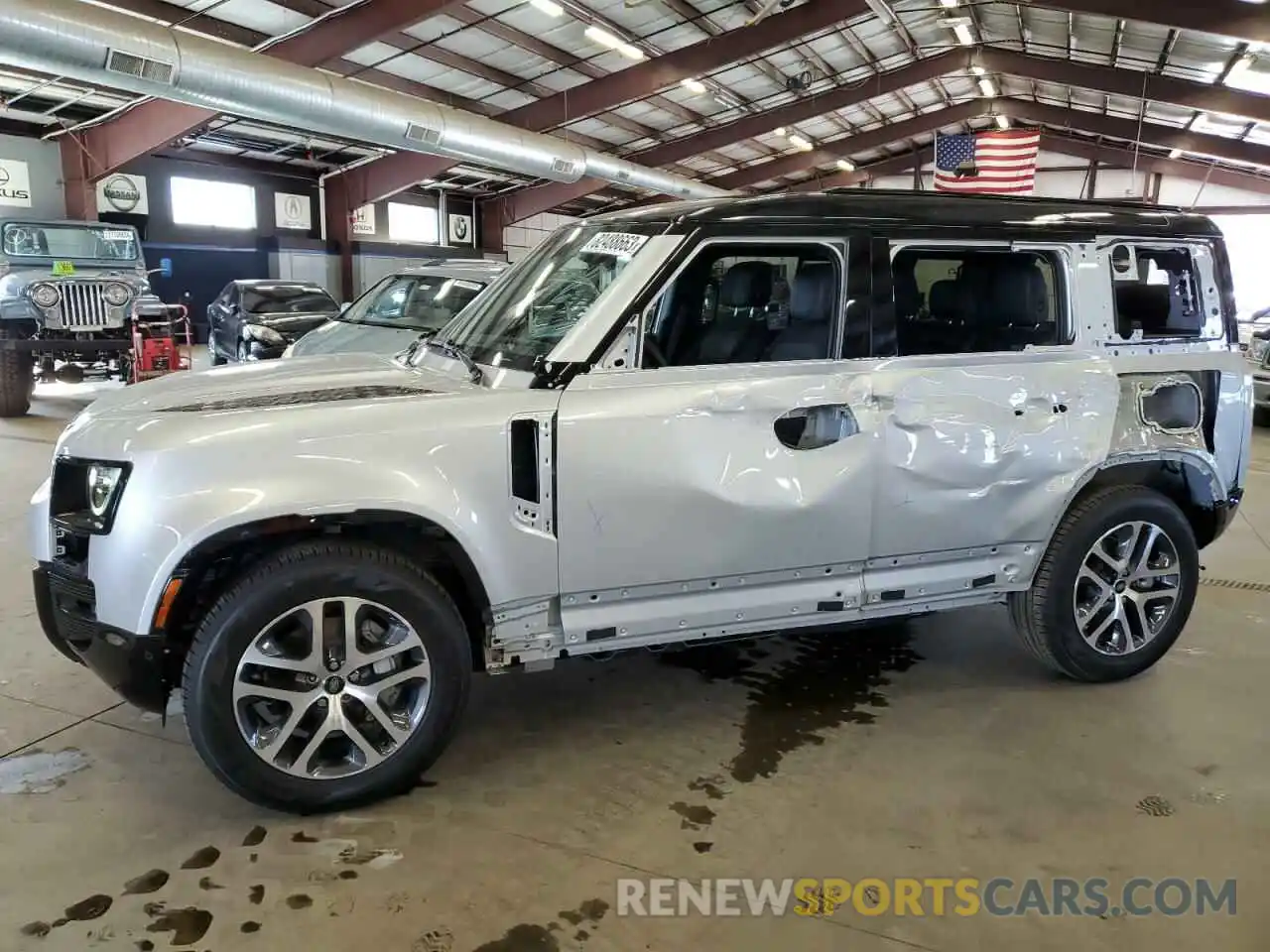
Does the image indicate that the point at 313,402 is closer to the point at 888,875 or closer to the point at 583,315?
the point at 583,315

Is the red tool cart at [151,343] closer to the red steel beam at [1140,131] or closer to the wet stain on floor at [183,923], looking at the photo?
the wet stain on floor at [183,923]

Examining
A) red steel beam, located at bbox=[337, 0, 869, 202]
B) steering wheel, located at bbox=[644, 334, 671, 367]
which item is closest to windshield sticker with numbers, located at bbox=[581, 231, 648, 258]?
steering wheel, located at bbox=[644, 334, 671, 367]

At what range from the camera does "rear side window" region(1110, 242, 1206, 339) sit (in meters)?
3.53

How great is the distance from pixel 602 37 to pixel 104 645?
1402cm

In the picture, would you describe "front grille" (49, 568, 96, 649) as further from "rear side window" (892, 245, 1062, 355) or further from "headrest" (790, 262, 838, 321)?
"rear side window" (892, 245, 1062, 355)

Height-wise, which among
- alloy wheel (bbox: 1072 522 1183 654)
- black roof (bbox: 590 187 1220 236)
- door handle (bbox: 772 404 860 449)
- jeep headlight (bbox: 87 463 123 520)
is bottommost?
alloy wheel (bbox: 1072 522 1183 654)

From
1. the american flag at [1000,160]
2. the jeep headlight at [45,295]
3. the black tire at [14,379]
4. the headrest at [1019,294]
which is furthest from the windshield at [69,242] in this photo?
the american flag at [1000,160]

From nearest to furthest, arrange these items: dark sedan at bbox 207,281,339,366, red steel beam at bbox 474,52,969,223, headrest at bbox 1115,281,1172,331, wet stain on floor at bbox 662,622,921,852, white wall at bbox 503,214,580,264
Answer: wet stain on floor at bbox 662,622,921,852 < headrest at bbox 1115,281,1172,331 < dark sedan at bbox 207,281,339,366 < red steel beam at bbox 474,52,969,223 < white wall at bbox 503,214,580,264

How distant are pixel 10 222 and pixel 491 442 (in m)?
11.2

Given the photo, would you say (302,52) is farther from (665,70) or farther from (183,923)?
(183,923)

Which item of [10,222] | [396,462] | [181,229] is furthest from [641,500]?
[181,229]

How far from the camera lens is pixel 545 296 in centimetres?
329

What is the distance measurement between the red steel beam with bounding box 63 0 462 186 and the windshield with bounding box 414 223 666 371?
9.54 m

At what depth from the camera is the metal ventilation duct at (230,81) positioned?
8.34m
